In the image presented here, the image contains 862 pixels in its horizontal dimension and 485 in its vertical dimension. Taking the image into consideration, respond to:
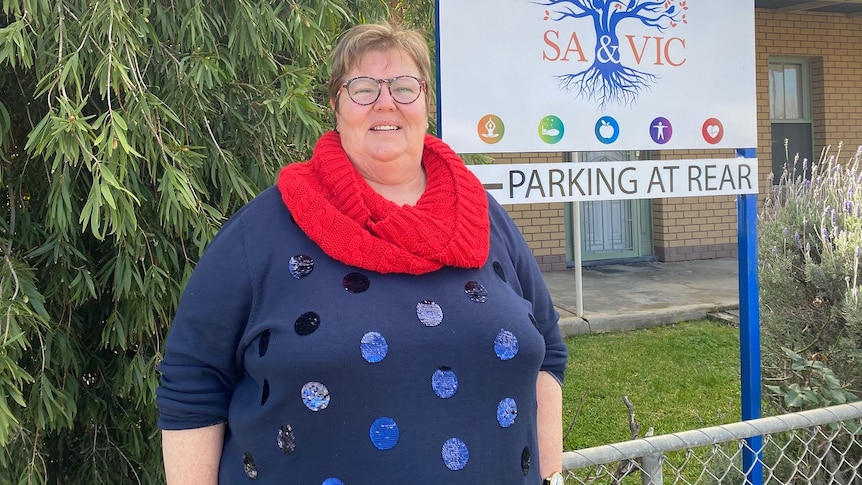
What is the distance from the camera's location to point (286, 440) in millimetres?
1573

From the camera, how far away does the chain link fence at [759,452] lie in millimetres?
2209

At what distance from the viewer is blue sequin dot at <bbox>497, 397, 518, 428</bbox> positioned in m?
1.66

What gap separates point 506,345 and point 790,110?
9.95 m

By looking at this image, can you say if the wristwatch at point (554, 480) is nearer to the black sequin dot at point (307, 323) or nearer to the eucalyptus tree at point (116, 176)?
the black sequin dot at point (307, 323)

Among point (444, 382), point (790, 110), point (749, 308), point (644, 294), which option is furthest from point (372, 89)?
point (790, 110)

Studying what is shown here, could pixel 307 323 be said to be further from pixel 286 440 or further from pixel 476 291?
pixel 476 291

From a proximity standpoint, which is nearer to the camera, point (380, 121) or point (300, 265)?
point (300, 265)

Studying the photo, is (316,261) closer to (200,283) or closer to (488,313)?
(200,283)

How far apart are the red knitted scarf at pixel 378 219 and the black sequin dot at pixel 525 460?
0.44 meters

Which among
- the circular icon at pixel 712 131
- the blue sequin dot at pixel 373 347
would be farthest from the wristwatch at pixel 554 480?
the circular icon at pixel 712 131

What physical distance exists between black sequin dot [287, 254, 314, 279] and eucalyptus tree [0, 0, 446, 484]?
63 cm

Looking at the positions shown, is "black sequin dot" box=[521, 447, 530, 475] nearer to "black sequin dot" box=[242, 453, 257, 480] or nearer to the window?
"black sequin dot" box=[242, 453, 257, 480]

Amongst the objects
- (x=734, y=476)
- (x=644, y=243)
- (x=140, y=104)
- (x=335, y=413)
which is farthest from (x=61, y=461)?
(x=644, y=243)

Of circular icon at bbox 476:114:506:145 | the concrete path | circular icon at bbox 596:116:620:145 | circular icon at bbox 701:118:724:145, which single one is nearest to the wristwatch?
circular icon at bbox 476:114:506:145
